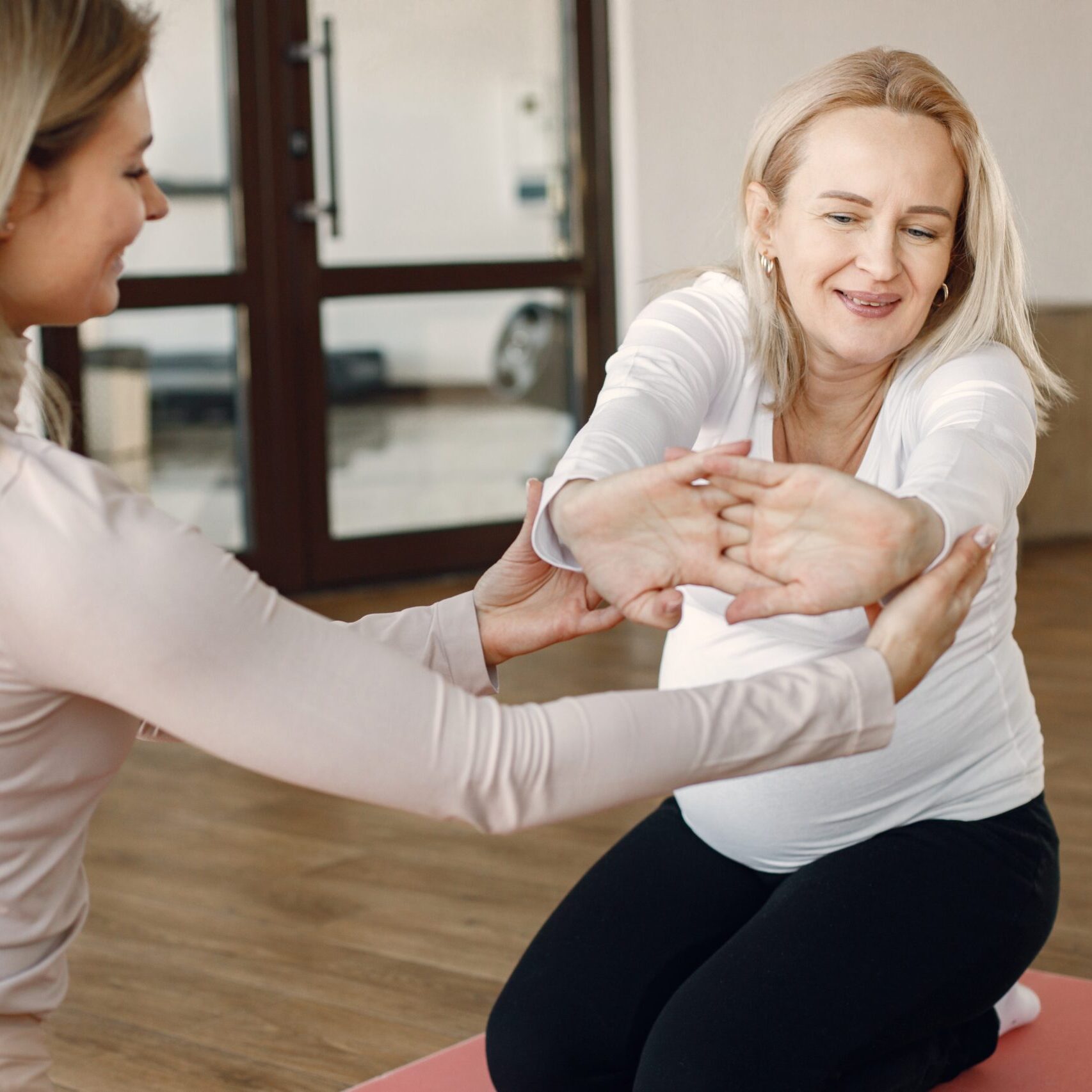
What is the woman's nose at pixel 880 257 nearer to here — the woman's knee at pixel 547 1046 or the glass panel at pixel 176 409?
the woman's knee at pixel 547 1046

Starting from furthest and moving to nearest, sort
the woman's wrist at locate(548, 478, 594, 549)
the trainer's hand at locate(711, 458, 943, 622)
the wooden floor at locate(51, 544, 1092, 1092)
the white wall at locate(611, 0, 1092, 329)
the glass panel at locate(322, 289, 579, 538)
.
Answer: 1. the white wall at locate(611, 0, 1092, 329)
2. the glass panel at locate(322, 289, 579, 538)
3. the wooden floor at locate(51, 544, 1092, 1092)
4. the woman's wrist at locate(548, 478, 594, 549)
5. the trainer's hand at locate(711, 458, 943, 622)

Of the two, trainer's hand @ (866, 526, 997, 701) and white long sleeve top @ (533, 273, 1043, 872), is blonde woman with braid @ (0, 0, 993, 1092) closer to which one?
trainer's hand @ (866, 526, 997, 701)

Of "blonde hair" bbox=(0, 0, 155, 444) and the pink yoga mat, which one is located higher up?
"blonde hair" bbox=(0, 0, 155, 444)

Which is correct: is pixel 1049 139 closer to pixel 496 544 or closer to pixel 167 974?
pixel 496 544

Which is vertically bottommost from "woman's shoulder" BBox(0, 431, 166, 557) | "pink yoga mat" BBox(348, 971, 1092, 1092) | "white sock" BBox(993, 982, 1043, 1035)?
"pink yoga mat" BBox(348, 971, 1092, 1092)

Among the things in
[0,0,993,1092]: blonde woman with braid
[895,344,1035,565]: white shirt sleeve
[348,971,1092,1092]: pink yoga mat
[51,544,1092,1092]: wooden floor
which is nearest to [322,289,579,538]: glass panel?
[51,544,1092,1092]: wooden floor

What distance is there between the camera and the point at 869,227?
1.55 meters

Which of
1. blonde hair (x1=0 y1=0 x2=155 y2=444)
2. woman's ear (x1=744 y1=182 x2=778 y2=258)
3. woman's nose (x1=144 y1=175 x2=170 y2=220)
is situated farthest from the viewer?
woman's ear (x1=744 y1=182 x2=778 y2=258)

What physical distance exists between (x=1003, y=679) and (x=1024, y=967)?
28 cm

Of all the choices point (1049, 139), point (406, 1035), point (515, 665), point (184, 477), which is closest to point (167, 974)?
point (406, 1035)

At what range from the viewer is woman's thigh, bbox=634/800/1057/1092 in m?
1.40

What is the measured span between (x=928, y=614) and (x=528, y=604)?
0.43 meters

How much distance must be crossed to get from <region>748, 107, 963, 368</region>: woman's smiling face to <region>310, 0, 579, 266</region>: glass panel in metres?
3.52

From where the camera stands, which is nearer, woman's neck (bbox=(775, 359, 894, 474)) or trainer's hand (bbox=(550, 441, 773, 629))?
trainer's hand (bbox=(550, 441, 773, 629))
